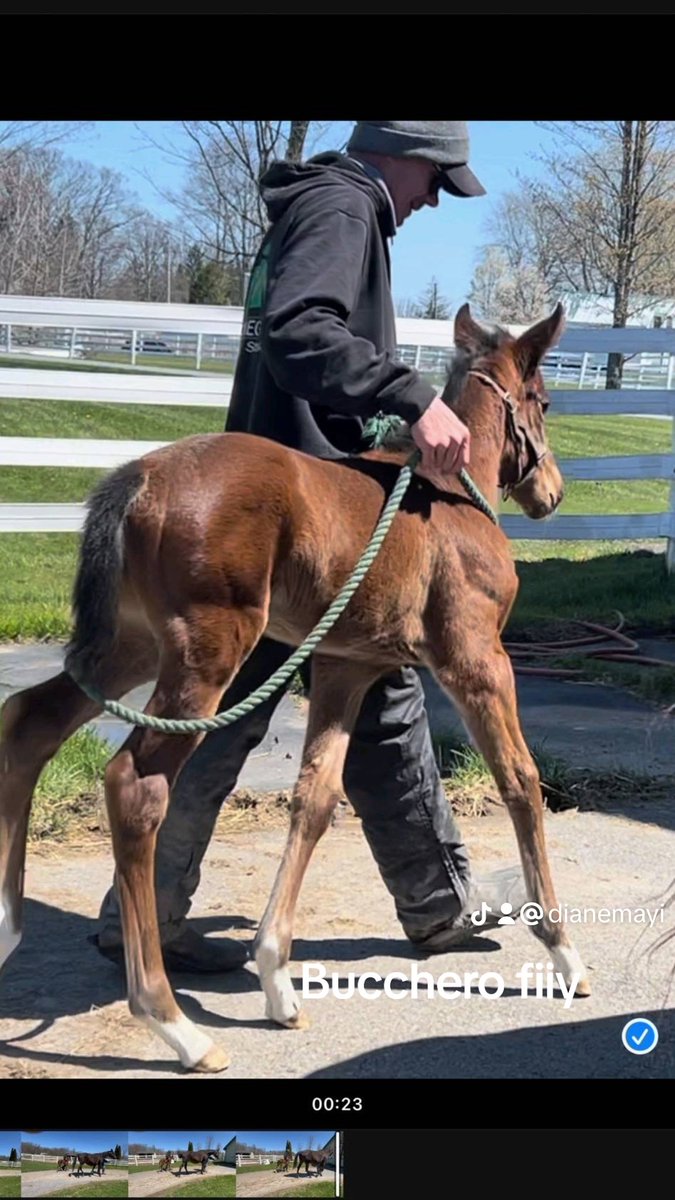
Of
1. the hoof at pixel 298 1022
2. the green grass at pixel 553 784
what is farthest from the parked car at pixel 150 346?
the hoof at pixel 298 1022

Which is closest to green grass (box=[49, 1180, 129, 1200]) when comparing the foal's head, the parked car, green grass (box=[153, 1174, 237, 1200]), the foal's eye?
green grass (box=[153, 1174, 237, 1200])

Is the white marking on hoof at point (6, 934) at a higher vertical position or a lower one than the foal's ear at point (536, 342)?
lower

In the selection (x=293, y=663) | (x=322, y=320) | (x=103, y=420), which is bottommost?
(x=293, y=663)

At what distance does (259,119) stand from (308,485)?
652mm

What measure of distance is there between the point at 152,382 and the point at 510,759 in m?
1.56

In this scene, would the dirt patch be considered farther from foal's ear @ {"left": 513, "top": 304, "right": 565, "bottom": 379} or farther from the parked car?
the parked car

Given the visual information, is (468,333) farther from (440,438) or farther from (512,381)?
(440,438)

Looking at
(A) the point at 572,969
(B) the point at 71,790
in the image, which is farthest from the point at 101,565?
(B) the point at 71,790

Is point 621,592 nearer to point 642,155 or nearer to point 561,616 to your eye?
point 561,616

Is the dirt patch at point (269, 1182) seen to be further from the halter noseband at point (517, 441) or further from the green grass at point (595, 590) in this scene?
the green grass at point (595, 590)

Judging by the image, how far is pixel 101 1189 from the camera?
7.24 feet

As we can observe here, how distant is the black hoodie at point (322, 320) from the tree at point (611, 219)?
1.30ft

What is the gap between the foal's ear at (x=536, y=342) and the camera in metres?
2.64

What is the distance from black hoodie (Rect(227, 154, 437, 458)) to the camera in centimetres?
240
